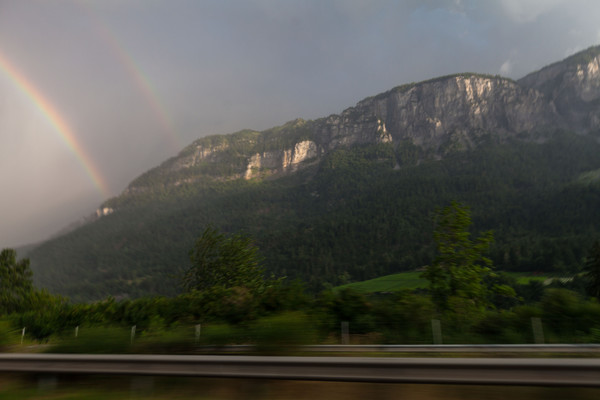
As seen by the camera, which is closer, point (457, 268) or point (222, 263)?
point (457, 268)

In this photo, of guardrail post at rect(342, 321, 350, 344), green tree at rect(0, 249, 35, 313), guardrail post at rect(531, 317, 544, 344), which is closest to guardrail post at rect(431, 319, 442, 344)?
guardrail post at rect(531, 317, 544, 344)

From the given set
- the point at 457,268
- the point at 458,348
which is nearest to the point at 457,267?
the point at 457,268

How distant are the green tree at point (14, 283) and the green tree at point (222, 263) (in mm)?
38761

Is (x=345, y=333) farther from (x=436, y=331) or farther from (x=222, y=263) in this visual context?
(x=222, y=263)

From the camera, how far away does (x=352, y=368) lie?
4.11 meters

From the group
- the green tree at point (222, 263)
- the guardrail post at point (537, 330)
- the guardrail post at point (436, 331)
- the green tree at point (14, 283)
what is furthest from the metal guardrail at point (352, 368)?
the green tree at point (14, 283)

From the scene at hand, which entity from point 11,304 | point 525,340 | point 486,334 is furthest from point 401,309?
point 11,304

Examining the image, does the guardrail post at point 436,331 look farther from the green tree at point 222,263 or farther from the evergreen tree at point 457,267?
the green tree at point 222,263

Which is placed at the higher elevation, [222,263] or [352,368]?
[222,263]

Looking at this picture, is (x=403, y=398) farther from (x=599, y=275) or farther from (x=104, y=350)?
(x=599, y=275)

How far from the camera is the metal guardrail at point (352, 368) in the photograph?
345cm

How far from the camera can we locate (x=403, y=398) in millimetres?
4227

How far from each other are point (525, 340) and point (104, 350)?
12.1 m

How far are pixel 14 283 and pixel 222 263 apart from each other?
171 feet
